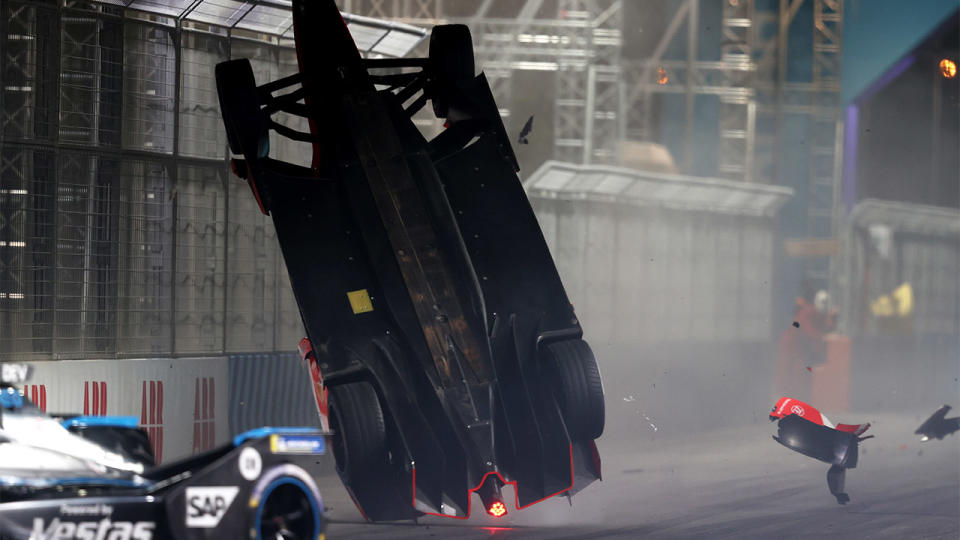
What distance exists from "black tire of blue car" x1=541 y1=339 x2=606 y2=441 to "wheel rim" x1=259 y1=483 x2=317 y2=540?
2.92 metres

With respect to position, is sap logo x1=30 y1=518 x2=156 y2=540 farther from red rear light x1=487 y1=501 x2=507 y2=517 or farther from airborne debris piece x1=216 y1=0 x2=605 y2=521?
red rear light x1=487 y1=501 x2=507 y2=517

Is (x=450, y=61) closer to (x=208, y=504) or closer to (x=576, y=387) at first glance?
(x=576, y=387)

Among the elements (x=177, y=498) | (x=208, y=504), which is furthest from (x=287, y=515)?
(x=177, y=498)

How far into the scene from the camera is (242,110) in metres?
9.80

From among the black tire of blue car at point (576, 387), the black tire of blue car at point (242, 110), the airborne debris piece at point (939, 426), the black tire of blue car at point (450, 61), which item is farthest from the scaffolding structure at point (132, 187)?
the airborne debris piece at point (939, 426)

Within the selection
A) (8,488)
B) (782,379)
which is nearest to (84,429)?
(8,488)

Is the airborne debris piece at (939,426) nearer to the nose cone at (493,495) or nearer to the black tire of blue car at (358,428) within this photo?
the nose cone at (493,495)

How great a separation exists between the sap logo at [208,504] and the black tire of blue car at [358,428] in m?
2.37

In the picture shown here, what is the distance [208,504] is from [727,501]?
21.3ft

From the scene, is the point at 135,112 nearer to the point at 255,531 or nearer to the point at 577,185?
the point at 255,531

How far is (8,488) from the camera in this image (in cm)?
631

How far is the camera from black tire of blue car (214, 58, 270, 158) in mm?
9773

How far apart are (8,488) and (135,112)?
24.1ft

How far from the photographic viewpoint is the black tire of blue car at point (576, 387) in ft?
30.8
